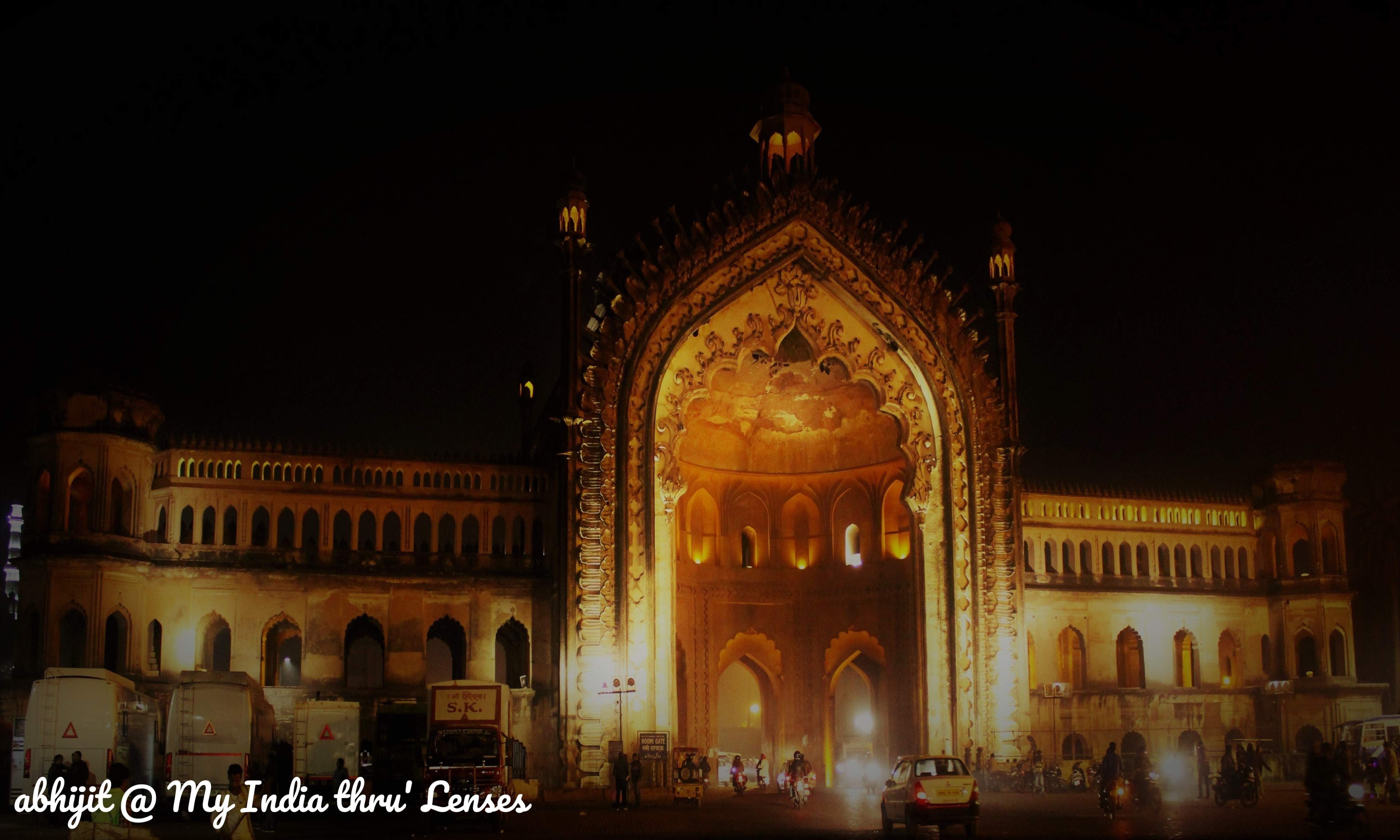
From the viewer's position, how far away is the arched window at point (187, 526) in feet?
146

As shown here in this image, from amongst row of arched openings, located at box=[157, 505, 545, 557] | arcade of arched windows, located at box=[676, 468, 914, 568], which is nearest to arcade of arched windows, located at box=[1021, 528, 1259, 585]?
arcade of arched windows, located at box=[676, 468, 914, 568]

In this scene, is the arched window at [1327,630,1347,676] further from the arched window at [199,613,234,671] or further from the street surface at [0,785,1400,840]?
the arched window at [199,613,234,671]

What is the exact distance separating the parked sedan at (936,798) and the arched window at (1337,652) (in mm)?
28517

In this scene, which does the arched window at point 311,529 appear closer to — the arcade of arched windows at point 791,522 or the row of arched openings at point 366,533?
the row of arched openings at point 366,533

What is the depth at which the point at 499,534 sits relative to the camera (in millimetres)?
47969

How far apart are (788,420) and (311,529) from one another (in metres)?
18.4

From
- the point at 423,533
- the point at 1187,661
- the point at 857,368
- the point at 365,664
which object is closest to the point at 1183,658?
the point at 1187,661

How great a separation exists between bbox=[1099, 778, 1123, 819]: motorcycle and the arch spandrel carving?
34.7 feet

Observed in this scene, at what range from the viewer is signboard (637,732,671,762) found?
4272cm

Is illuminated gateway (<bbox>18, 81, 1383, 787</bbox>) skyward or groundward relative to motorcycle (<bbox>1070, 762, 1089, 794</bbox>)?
skyward

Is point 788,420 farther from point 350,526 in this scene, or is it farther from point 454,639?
point 350,526

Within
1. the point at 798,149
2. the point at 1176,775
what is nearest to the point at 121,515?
the point at 798,149

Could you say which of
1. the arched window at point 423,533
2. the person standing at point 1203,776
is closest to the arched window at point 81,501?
the arched window at point 423,533

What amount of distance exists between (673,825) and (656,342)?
17424mm
